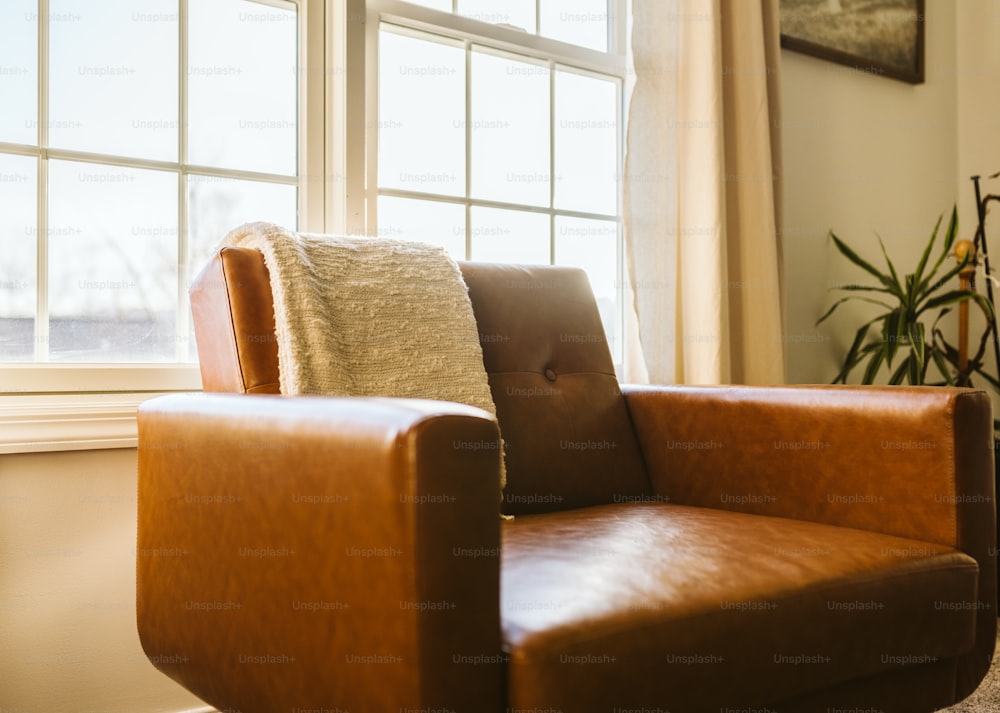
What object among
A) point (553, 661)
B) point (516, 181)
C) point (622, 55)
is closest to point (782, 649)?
point (553, 661)

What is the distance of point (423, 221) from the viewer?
2057 millimetres

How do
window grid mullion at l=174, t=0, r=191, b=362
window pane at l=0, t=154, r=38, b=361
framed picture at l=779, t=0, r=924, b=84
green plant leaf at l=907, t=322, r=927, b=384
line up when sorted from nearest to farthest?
window pane at l=0, t=154, r=38, b=361
window grid mullion at l=174, t=0, r=191, b=362
green plant leaf at l=907, t=322, r=927, b=384
framed picture at l=779, t=0, r=924, b=84

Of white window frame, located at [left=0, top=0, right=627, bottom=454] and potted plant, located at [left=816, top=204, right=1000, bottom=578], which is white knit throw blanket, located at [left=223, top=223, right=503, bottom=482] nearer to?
white window frame, located at [left=0, top=0, right=627, bottom=454]

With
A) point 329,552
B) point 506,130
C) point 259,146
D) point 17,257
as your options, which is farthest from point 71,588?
point 506,130

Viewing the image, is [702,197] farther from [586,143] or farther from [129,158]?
[129,158]

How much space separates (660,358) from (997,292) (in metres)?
1.74

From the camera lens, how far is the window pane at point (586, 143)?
2.30 m

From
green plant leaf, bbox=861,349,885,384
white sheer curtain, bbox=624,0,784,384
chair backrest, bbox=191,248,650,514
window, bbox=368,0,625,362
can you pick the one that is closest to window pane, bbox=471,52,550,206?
window, bbox=368,0,625,362

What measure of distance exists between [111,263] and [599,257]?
1.26 m

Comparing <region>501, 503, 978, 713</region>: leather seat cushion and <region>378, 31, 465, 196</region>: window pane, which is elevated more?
<region>378, 31, 465, 196</region>: window pane

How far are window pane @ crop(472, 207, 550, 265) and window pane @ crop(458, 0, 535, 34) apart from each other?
0.48 m

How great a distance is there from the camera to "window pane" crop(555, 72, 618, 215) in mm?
2305

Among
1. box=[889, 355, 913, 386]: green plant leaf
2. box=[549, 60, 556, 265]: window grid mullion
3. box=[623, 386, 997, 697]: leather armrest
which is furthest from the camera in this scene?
box=[889, 355, 913, 386]: green plant leaf

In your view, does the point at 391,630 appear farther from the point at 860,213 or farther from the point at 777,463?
the point at 860,213
